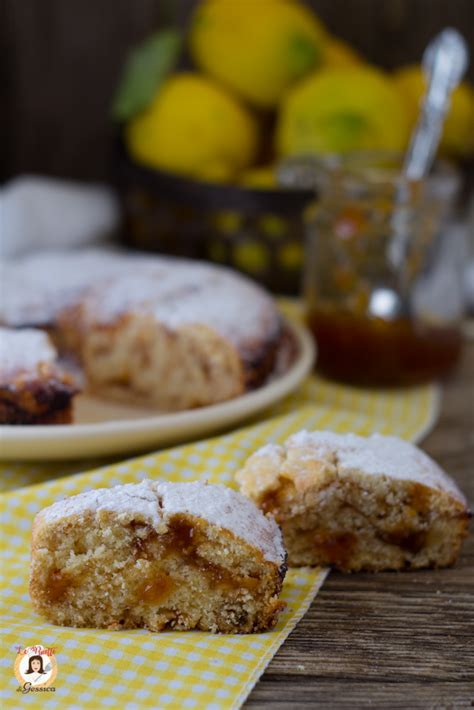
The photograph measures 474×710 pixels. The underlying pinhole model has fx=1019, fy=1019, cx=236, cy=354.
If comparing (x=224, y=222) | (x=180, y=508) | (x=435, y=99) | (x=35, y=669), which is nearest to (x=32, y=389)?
(x=180, y=508)

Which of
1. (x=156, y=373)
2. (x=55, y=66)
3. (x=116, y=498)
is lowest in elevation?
(x=156, y=373)

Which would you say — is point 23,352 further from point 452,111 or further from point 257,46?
point 452,111

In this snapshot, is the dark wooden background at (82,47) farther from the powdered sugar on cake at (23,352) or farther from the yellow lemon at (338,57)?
the powdered sugar on cake at (23,352)

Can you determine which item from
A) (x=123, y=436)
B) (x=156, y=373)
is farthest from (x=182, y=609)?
(x=156, y=373)

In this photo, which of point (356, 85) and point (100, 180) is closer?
point (356, 85)

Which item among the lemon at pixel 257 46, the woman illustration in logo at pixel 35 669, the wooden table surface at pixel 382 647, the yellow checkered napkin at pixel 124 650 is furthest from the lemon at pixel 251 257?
the woman illustration in logo at pixel 35 669

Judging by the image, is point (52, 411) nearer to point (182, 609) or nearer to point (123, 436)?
point (123, 436)
